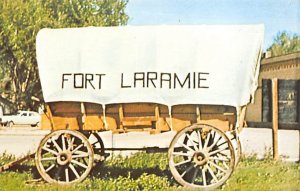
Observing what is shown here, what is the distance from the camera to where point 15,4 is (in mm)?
4684

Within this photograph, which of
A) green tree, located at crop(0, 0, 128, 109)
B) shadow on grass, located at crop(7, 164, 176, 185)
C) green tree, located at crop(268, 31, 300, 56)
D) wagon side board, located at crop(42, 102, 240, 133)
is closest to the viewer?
green tree, located at crop(268, 31, 300, 56)

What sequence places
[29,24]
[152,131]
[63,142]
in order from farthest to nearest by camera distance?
1. [29,24]
2. [63,142]
3. [152,131]

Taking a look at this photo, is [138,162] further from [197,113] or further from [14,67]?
[14,67]

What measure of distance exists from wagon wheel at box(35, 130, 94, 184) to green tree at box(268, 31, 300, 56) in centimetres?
186

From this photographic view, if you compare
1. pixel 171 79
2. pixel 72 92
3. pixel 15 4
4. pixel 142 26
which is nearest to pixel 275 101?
pixel 171 79

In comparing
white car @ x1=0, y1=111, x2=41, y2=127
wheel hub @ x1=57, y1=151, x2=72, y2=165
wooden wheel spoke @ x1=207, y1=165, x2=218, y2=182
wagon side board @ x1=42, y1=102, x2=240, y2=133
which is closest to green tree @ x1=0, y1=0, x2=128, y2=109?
white car @ x1=0, y1=111, x2=41, y2=127

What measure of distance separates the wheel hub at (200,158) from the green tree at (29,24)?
1.27m

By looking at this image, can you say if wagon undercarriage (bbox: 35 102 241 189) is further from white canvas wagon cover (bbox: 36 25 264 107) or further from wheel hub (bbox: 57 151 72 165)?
white canvas wagon cover (bbox: 36 25 264 107)

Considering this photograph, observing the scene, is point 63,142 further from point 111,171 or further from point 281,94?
point 281,94

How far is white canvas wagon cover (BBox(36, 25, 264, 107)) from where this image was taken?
14.5 ft

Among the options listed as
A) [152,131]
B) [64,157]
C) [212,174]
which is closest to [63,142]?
[64,157]

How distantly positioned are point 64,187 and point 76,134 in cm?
46

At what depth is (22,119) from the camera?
505 centimetres

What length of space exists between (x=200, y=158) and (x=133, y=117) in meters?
0.65
